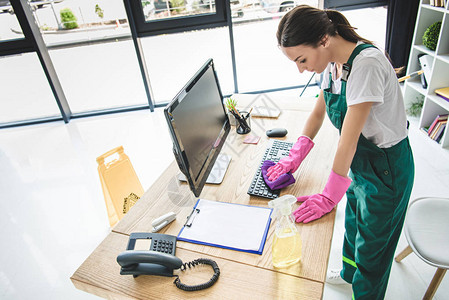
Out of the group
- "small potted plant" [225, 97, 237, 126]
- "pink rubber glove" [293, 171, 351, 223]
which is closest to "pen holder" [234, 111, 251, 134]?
"small potted plant" [225, 97, 237, 126]

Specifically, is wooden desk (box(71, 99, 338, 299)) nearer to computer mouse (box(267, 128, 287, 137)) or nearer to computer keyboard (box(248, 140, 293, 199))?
computer keyboard (box(248, 140, 293, 199))

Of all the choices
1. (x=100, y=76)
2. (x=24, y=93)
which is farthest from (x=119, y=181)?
(x=24, y=93)

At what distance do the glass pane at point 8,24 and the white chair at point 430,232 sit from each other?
13.9ft

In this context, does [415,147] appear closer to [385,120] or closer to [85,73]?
[385,120]

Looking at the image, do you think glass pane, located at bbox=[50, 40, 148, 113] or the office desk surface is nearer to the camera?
the office desk surface

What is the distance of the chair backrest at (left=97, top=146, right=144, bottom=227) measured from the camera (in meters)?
1.90

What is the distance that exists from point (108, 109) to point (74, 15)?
3.94ft

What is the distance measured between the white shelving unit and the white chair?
1.49 m

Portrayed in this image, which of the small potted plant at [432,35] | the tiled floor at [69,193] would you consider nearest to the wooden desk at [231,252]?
the tiled floor at [69,193]

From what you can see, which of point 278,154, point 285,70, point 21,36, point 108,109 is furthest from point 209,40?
point 278,154

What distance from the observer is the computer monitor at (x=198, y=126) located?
1.12 meters

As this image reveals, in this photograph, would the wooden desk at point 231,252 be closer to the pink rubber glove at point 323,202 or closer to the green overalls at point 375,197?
the pink rubber glove at point 323,202

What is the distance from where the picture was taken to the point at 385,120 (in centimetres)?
113

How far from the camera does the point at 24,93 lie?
452cm
